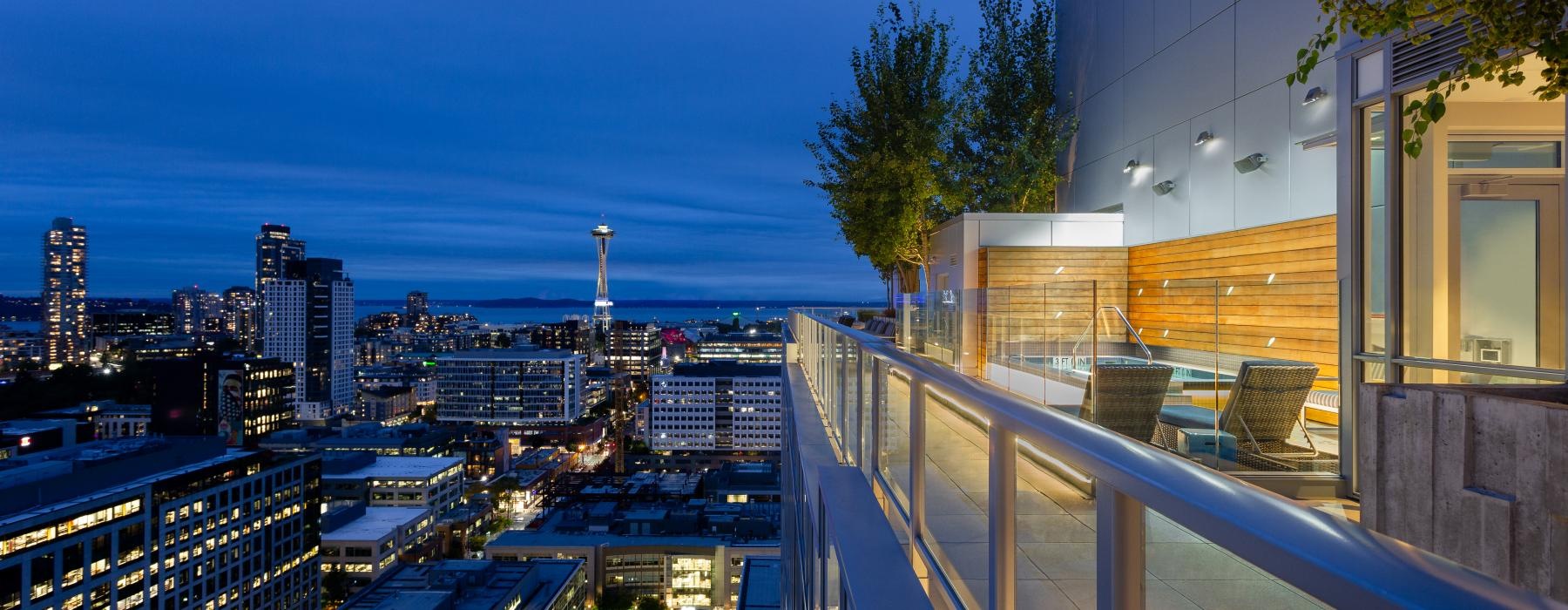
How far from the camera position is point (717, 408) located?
50.4 m

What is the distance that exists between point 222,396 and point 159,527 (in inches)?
1078

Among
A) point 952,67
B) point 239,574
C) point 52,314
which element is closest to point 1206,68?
point 952,67

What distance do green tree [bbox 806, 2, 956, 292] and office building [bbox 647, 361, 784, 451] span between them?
119 ft

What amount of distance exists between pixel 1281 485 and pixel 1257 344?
3.19 feet

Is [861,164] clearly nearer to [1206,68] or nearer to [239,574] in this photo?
[1206,68]

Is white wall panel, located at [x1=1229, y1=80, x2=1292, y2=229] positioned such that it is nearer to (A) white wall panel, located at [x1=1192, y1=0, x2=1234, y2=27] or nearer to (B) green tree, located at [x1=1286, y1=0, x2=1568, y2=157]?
(A) white wall panel, located at [x1=1192, y1=0, x2=1234, y2=27]

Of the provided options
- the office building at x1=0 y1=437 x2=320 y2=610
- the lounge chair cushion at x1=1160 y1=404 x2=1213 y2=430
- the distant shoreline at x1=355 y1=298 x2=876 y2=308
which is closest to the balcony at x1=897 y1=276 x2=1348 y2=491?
the lounge chair cushion at x1=1160 y1=404 x2=1213 y2=430

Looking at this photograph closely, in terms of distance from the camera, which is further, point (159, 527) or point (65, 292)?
point (65, 292)

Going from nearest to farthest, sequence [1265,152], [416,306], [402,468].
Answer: [1265,152]
[402,468]
[416,306]

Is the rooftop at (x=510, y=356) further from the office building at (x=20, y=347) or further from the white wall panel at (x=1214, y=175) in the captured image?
the white wall panel at (x=1214, y=175)

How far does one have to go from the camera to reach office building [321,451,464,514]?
38.4 metres

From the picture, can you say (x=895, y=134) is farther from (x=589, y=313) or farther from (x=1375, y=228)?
(x=589, y=313)

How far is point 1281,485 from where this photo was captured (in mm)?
4477

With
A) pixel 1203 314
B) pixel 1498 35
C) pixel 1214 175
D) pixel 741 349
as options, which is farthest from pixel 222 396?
pixel 1498 35
